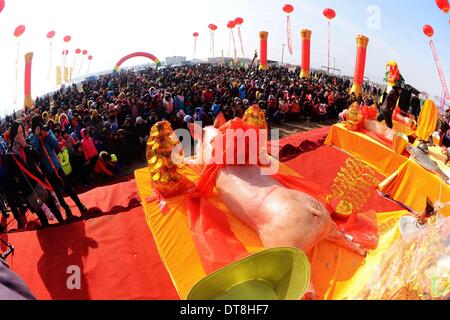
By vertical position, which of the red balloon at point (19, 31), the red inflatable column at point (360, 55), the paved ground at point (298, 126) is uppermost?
the red balloon at point (19, 31)

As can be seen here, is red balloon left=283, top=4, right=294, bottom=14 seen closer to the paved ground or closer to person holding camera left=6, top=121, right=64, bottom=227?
the paved ground

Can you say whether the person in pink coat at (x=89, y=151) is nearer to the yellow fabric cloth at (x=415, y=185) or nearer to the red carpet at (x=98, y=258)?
the red carpet at (x=98, y=258)

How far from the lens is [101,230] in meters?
3.07

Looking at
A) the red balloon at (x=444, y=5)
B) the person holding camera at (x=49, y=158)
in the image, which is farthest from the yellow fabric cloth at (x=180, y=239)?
the red balloon at (x=444, y=5)

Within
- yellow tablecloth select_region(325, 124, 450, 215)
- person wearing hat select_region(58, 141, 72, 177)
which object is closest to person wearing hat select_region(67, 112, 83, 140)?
person wearing hat select_region(58, 141, 72, 177)

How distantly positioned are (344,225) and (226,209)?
114cm

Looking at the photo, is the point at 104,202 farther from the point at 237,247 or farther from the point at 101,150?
the point at 101,150

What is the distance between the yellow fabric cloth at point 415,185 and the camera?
359 centimetres

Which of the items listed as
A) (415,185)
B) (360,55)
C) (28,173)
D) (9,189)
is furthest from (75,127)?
(360,55)

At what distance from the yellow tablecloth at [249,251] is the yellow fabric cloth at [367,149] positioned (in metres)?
1.75

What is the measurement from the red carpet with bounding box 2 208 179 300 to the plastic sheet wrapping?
1496 millimetres

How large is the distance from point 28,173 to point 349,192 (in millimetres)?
3334

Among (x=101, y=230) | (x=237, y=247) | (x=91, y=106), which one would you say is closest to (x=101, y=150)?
(x=91, y=106)

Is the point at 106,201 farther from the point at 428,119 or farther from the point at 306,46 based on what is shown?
the point at 306,46
